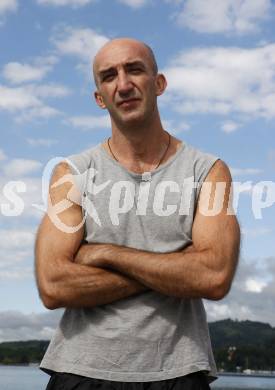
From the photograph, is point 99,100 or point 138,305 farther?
point 99,100

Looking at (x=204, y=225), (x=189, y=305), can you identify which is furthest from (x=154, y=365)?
(x=204, y=225)

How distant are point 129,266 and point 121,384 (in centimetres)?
76

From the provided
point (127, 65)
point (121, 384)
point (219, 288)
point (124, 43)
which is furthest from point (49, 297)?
point (124, 43)

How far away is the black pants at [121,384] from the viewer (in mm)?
4750

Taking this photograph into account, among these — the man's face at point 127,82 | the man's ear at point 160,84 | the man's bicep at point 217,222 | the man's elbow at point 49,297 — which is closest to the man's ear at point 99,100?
the man's face at point 127,82

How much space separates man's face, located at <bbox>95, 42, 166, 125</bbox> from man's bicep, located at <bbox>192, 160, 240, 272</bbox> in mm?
669

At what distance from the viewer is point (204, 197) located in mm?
5152

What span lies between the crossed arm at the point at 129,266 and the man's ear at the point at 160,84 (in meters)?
0.77

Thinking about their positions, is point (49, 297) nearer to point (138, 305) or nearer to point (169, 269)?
point (138, 305)

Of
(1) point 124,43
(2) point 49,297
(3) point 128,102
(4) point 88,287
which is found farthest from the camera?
(1) point 124,43

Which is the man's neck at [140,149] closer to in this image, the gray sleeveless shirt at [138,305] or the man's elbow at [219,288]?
the gray sleeveless shirt at [138,305]

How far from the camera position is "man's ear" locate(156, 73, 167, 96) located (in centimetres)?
538

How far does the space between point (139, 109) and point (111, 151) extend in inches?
17.2

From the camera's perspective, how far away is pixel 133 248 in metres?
4.96
